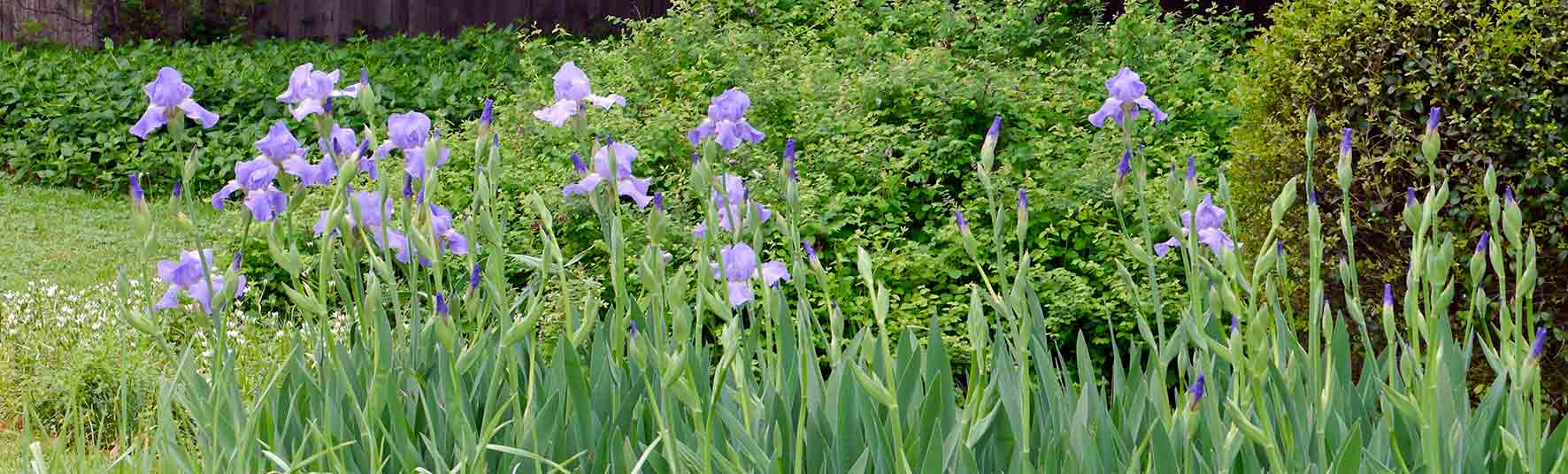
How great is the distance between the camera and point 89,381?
12.4ft

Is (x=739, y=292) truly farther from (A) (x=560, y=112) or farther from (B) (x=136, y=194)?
(B) (x=136, y=194)

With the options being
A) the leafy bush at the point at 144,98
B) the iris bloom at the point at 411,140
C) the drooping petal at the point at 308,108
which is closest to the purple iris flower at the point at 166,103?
the drooping petal at the point at 308,108

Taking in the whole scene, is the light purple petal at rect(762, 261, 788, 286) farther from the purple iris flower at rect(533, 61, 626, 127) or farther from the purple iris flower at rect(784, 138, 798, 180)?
the purple iris flower at rect(533, 61, 626, 127)

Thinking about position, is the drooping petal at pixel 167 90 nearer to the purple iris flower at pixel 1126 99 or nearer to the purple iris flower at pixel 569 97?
the purple iris flower at pixel 569 97

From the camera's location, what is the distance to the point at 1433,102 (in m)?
2.96

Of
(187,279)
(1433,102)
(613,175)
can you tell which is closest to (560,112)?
(613,175)

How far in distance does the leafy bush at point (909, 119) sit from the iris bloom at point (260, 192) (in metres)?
1.85

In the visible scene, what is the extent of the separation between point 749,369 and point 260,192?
0.69 m

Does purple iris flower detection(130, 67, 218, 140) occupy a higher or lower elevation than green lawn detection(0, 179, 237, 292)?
higher

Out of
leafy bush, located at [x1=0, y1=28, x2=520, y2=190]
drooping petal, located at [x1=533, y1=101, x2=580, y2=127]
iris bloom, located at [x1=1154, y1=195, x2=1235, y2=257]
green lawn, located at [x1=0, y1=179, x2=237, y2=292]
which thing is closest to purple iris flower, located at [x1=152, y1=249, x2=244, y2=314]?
drooping petal, located at [x1=533, y1=101, x2=580, y2=127]

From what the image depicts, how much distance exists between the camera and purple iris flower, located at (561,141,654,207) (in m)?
1.83

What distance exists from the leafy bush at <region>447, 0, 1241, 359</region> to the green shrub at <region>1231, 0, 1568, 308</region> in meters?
0.64

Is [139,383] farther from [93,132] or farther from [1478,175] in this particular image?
[93,132]

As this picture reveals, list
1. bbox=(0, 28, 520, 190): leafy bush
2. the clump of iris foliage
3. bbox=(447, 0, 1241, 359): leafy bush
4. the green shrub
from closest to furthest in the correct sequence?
1. the clump of iris foliage
2. the green shrub
3. bbox=(447, 0, 1241, 359): leafy bush
4. bbox=(0, 28, 520, 190): leafy bush
